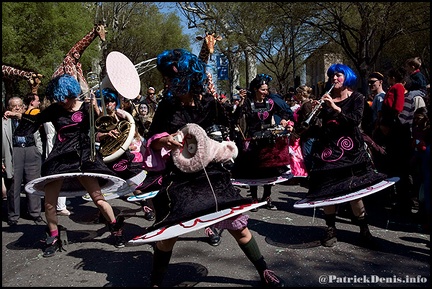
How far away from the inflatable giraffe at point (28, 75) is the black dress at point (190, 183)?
14.7 ft

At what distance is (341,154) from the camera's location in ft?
Result: 13.3

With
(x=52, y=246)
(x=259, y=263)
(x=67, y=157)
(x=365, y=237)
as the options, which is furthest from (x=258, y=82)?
(x=52, y=246)

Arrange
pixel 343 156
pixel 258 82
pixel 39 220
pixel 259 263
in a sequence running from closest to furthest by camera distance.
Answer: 1. pixel 259 263
2. pixel 343 156
3. pixel 258 82
4. pixel 39 220

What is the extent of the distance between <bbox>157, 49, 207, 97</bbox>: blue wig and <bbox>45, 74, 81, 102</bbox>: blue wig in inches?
58.3

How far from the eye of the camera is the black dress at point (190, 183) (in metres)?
2.92

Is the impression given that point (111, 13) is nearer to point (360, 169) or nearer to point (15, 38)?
point (15, 38)

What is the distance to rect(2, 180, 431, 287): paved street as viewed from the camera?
135 inches

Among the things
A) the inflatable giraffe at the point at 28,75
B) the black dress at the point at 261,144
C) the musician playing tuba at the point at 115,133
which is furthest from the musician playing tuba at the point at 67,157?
→ the inflatable giraffe at the point at 28,75

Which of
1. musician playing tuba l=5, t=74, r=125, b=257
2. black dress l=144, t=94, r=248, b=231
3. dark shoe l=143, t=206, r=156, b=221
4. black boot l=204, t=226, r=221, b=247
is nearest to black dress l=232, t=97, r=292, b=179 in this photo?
black boot l=204, t=226, r=221, b=247

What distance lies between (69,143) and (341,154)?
2814 millimetres

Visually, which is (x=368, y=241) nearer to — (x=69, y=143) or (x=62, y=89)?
(x=69, y=143)

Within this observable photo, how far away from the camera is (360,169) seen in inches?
161

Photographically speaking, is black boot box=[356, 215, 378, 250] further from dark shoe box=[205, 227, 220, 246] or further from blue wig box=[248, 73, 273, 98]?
blue wig box=[248, 73, 273, 98]

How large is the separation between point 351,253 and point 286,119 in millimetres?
2071
